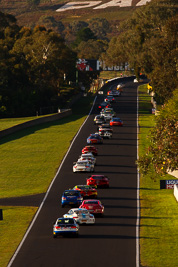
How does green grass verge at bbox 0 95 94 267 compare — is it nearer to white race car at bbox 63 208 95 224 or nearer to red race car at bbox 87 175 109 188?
white race car at bbox 63 208 95 224

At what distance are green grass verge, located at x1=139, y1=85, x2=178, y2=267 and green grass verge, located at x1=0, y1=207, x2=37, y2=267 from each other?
24.5 ft

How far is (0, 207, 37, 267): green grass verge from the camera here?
37.7m

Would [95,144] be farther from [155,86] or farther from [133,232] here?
[133,232]

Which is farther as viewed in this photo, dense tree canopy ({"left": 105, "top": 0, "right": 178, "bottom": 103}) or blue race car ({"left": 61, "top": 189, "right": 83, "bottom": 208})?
dense tree canopy ({"left": 105, "top": 0, "right": 178, "bottom": 103})

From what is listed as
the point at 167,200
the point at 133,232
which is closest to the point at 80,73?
the point at 167,200

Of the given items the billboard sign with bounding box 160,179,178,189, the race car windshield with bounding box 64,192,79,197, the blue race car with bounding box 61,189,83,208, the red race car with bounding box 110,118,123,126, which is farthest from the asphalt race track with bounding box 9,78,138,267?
the red race car with bounding box 110,118,123,126

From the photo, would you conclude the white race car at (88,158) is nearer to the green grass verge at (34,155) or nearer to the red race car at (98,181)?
the green grass verge at (34,155)

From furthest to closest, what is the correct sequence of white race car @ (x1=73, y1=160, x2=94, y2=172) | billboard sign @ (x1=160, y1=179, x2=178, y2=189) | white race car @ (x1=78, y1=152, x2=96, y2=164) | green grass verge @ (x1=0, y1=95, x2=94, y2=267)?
white race car @ (x1=78, y1=152, x2=96, y2=164), white race car @ (x1=73, y1=160, x2=94, y2=172), billboard sign @ (x1=160, y1=179, x2=178, y2=189), green grass verge @ (x1=0, y1=95, x2=94, y2=267)

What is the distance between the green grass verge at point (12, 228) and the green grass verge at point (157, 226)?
24.5ft

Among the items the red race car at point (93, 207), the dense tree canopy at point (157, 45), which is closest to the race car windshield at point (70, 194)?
the red race car at point (93, 207)

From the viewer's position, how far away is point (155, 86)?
112 metres

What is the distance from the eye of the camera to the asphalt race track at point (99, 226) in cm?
3478

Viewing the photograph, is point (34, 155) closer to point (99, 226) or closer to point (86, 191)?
point (86, 191)

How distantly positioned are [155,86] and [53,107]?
106ft
